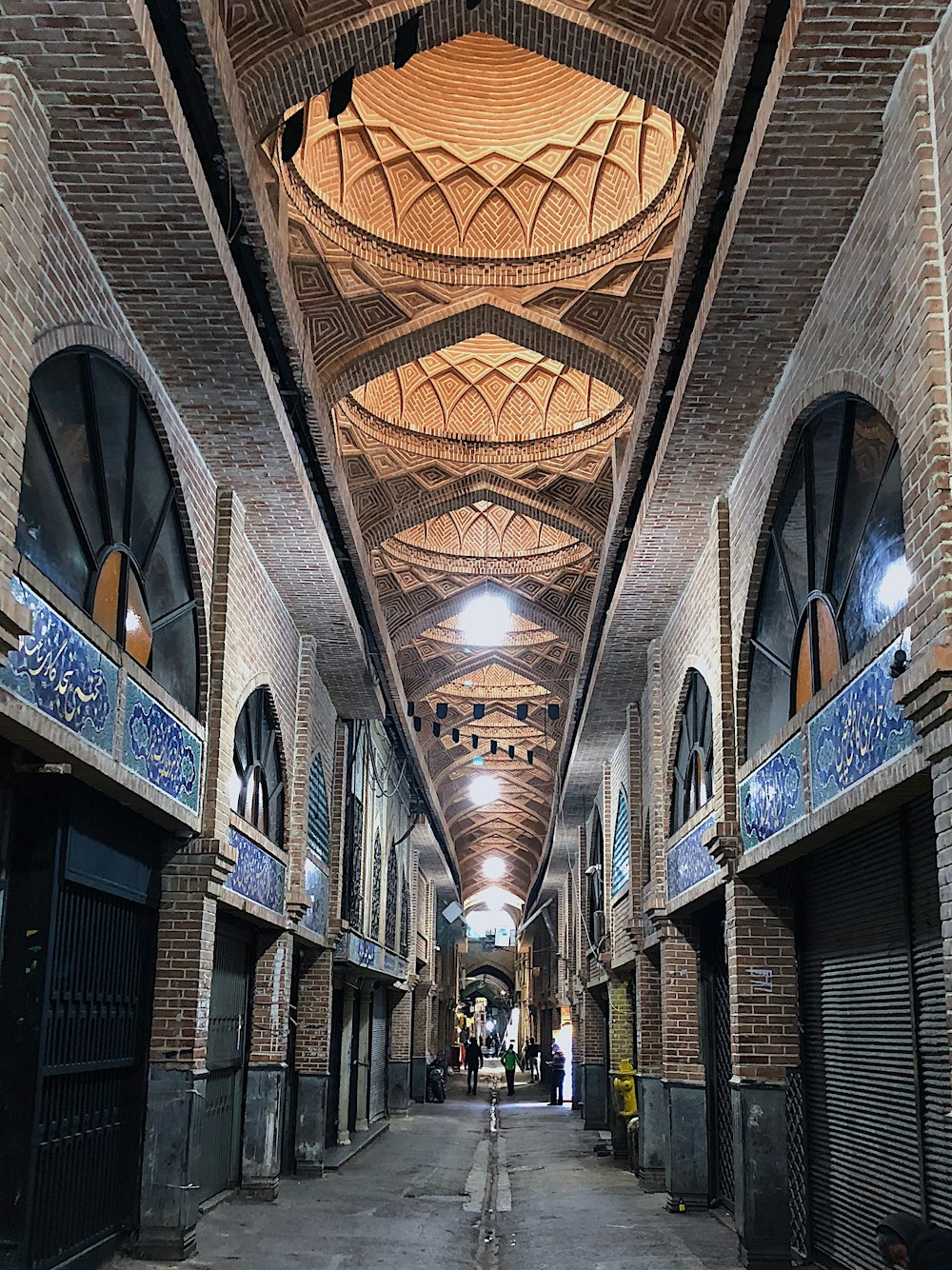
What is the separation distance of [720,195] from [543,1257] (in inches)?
286

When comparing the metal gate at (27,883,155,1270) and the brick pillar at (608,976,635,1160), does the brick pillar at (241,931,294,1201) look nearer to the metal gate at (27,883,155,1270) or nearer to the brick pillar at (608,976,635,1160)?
the metal gate at (27,883,155,1270)

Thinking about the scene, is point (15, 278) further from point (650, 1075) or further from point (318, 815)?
point (650, 1075)

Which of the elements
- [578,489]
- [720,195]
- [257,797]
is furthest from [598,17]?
[578,489]

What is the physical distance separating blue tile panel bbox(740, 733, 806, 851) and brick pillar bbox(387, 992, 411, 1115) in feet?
56.4

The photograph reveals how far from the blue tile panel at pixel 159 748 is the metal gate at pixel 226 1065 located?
236cm

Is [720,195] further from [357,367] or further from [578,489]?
[578,489]

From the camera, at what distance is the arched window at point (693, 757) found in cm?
1073

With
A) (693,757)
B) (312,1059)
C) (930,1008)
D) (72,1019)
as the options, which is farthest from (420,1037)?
(930,1008)

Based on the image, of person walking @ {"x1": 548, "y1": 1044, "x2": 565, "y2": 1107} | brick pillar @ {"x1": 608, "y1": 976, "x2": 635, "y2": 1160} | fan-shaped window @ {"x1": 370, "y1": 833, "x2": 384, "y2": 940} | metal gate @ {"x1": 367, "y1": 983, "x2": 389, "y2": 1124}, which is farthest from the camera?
person walking @ {"x1": 548, "y1": 1044, "x2": 565, "y2": 1107}

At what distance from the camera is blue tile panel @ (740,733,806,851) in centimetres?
740

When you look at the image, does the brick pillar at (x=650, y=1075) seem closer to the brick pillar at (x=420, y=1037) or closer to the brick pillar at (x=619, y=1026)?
the brick pillar at (x=619, y=1026)

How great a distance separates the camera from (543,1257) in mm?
9023

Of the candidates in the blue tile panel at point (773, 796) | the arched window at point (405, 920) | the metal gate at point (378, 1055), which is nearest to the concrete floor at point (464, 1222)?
the blue tile panel at point (773, 796)

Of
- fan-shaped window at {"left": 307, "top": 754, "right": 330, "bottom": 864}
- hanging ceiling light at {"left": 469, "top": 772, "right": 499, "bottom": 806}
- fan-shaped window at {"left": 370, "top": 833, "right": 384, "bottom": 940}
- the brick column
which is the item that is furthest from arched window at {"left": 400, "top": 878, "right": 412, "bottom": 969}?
the brick column
